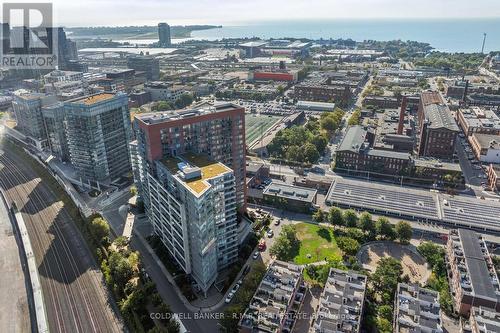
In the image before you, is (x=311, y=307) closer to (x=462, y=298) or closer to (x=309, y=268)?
(x=309, y=268)

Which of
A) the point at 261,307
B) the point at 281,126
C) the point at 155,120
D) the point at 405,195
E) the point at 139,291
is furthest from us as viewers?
the point at 281,126

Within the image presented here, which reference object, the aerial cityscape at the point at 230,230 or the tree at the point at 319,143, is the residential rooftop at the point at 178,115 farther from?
the tree at the point at 319,143

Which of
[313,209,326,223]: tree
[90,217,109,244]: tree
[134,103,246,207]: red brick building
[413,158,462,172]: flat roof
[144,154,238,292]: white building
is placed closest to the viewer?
[144,154,238,292]: white building

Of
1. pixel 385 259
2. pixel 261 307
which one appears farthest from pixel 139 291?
pixel 385 259

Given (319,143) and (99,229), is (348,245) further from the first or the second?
(319,143)

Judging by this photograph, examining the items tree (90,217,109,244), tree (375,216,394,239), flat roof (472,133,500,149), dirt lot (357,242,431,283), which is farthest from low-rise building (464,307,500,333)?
flat roof (472,133,500,149)

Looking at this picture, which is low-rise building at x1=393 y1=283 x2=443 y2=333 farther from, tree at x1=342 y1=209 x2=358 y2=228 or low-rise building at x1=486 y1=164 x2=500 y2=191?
low-rise building at x1=486 y1=164 x2=500 y2=191

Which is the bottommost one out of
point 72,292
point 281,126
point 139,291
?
point 72,292
